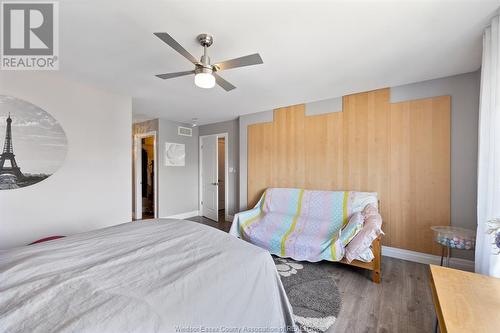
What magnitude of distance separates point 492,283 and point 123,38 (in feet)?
10.5

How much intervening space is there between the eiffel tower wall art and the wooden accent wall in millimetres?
3372

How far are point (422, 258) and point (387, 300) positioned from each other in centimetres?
121

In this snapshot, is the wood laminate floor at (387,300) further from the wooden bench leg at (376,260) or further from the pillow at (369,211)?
the pillow at (369,211)

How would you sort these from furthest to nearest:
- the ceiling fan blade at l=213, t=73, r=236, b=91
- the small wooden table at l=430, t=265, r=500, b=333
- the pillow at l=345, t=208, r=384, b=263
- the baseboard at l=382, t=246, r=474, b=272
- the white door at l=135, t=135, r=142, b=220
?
the white door at l=135, t=135, r=142, b=220
the baseboard at l=382, t=246, r=474, b=272
the pillow at l=345, t=208, r=384, b=263
the ceiling fan blade at l=213, t=73, r=236, b=91
the small wooden table at l=430, t=265, r=500, b=333

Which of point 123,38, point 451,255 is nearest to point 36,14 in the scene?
point 123,38

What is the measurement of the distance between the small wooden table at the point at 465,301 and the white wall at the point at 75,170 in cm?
364

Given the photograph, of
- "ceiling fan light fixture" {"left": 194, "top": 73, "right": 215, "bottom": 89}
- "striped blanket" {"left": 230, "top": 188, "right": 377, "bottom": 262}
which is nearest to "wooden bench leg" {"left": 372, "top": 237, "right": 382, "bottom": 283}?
"striped blanket" {"left": 230, "top": 188, "right": 377, "bottom": 262}

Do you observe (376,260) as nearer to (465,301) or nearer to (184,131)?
(465,301)

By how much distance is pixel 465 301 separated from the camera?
1062mm

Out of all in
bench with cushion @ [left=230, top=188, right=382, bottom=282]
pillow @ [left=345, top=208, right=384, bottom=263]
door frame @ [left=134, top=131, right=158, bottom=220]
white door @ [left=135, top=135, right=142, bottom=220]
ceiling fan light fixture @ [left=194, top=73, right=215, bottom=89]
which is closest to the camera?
ceiling fan light fixture @ [left=194, top=73, right=215, bottom=89]

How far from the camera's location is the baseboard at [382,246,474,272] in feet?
8.07

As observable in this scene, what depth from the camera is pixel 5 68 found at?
7.25 ft

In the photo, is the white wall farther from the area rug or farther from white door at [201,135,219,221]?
the area rug

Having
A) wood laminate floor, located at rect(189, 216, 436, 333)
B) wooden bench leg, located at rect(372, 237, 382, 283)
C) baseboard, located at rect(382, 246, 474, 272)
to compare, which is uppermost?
wooden bench leg, located at rect(372, 237, 382, 283)
